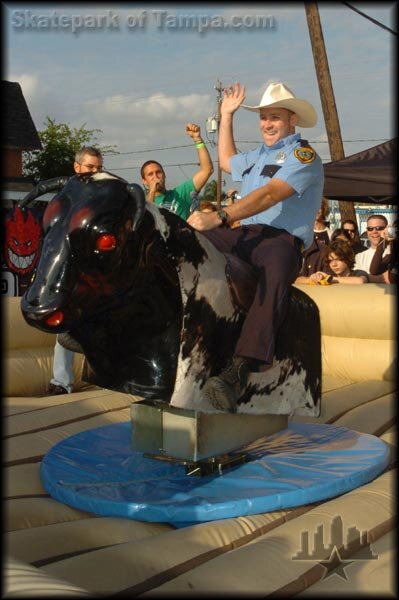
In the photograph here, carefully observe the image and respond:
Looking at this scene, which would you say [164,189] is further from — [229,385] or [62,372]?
[229,385]

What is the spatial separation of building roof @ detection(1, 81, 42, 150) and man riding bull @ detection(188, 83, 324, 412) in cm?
2320

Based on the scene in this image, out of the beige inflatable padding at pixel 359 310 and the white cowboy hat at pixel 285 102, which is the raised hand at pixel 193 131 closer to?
the white cowboy hat at pixel 285 102

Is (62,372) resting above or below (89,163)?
below

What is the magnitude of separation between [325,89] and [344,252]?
6.15 meters

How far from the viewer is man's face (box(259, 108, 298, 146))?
325cm

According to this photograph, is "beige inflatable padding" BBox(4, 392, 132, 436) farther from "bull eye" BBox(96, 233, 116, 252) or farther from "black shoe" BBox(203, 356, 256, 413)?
"bull eye" BBox(96, 233, 116, 252)

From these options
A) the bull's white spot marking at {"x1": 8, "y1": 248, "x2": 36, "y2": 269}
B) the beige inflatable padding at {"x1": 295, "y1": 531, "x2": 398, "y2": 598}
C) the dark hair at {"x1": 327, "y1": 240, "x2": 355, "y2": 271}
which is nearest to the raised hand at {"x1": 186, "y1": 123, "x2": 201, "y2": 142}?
the beige inflatable padding at {"x1": 295, "y1": 531, "x2": 398, "y2": 598}

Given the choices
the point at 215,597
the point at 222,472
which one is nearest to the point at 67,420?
the point at 222,472

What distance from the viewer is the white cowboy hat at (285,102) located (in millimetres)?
3139

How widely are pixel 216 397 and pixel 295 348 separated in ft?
1.75

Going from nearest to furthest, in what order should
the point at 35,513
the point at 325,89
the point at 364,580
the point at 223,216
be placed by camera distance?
the point at 364,580, the point at 35,513, the point at 223,216, the point at 325,89

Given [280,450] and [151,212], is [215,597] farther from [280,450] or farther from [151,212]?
[280,450]

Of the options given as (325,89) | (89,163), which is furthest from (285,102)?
(325,89)

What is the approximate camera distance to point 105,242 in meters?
2.34
